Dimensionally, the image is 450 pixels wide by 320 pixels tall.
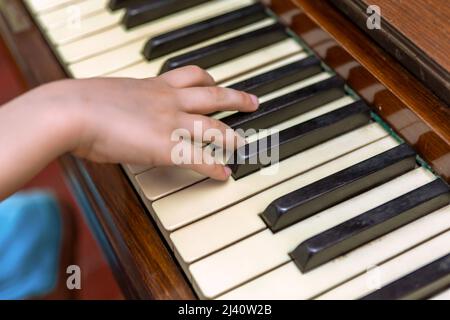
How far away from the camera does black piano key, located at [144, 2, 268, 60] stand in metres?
1.35

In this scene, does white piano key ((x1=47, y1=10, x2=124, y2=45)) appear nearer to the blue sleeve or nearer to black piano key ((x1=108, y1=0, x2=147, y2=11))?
black piano key ((x1=108, y1=0, x2=147, y2=11))

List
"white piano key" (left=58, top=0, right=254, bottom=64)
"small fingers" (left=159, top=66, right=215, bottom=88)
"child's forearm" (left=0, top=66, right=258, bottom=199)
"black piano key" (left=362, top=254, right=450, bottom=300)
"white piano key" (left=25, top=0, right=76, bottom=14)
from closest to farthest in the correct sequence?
"black piano key" (left=362, top=254, right=450, bottom=300)
"child's forearm" (left=0, top=66, right=258, bottom=199)
"small fingers" (left=159, top=66, right=215, bottom=88)
"white piano key" (left=58, top=0, right=254, bottom=64)
"white piano key" (left=25, top=0, right=76, bottom=14)

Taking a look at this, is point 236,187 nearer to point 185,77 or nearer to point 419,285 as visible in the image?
point 185,77

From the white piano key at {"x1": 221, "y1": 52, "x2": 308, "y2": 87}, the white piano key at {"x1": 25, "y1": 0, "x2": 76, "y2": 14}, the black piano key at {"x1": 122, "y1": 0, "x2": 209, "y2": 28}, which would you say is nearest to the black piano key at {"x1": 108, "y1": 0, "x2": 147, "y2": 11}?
the black piano key at {"x1": 122, "y1": 0, "x2": 209, "y2": 28}

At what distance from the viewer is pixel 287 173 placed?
1117 millimetres

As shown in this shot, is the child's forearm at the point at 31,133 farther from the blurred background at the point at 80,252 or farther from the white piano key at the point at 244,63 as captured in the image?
the blurred background at the point at 80,252

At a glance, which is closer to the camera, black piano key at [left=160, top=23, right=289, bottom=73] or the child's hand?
the child's hand

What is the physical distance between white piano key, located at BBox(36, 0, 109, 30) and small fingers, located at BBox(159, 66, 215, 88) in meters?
0.42

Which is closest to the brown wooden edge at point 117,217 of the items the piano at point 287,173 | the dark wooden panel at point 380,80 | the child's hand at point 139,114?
Answer: the piano at point 287,173

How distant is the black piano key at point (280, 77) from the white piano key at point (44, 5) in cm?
53

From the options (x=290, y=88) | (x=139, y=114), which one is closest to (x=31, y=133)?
(x=139, y=114)

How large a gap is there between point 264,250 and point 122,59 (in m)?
0.58
